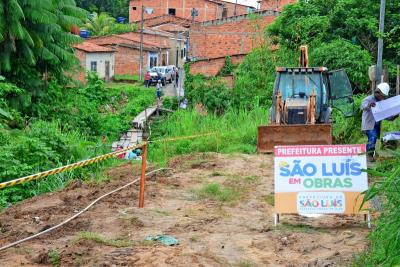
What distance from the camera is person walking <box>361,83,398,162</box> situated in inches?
577

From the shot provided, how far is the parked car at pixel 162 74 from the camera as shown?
50.9 meters

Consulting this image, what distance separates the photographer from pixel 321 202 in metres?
9.94

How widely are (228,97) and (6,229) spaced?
21.6 metres

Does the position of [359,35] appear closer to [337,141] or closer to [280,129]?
[337,141]

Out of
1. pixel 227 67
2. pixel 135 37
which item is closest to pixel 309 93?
pixel 227 67

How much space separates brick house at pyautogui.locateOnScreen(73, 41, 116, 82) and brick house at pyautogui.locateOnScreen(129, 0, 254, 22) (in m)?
24.0

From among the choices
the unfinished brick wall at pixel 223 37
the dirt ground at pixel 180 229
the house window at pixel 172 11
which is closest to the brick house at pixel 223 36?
the unfinished brick wall at pixel 223 37

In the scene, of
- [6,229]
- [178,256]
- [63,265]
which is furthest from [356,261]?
[6,229]

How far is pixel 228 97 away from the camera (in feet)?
102

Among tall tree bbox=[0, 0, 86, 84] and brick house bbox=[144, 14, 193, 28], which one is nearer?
tall tree bbox=[0, 0, 86, 84]

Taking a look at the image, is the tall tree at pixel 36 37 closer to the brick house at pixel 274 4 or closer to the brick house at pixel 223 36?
the brick house at pixel 223 36

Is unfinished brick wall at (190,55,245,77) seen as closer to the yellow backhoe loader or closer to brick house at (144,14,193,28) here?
the yellow backhoe loader

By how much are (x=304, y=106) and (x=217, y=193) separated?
5.22 meters

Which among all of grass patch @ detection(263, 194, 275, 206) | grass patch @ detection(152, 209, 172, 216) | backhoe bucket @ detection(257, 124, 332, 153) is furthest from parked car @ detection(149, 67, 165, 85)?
grass patch @ detection(152, 209, 172, 216)
